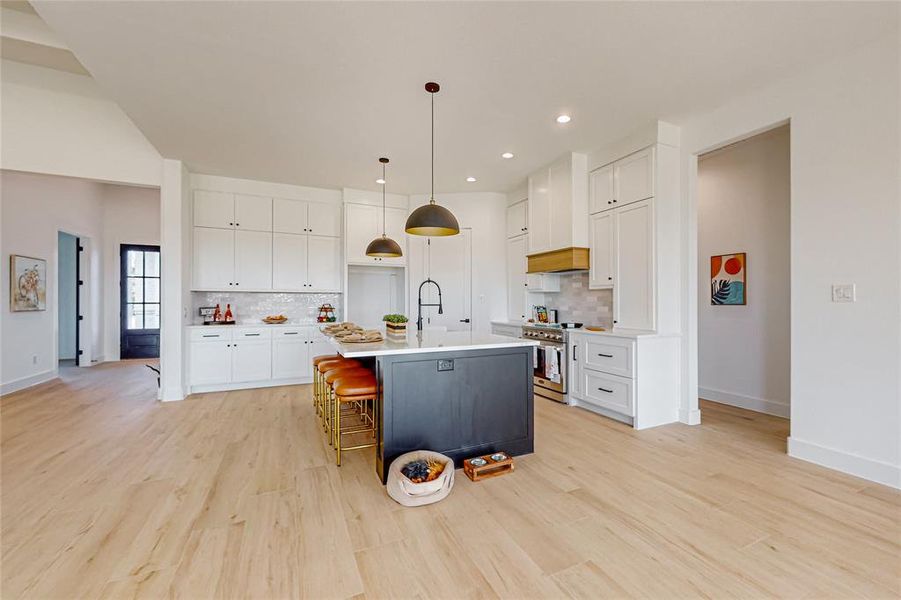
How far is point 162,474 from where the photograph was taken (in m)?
2.57

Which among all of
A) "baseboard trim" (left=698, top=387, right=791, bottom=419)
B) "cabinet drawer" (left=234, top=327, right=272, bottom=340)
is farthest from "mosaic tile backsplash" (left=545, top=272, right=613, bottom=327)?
"cabinet drawer" (left=234, top=327, right=272, bottom=340)

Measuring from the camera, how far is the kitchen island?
2469 mm

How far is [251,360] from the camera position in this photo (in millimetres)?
4945

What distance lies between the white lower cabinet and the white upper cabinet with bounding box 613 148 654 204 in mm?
4130

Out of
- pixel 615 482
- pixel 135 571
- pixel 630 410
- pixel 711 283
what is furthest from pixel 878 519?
pixel 135 571

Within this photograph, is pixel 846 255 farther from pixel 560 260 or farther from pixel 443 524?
pixel 443 524

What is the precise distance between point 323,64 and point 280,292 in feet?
11.8

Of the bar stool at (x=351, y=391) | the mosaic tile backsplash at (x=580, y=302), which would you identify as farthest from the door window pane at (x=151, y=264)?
the mosaic tile backsplash at (x=580, y=302)

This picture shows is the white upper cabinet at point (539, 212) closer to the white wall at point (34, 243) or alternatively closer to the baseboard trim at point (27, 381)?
the white wall at point (34, 243)

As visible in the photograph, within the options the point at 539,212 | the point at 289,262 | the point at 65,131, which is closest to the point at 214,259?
the point at 289,262

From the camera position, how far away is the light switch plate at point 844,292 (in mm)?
2545

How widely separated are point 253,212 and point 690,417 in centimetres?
563

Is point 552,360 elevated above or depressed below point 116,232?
below

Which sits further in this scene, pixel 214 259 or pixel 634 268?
pixel 214 259
